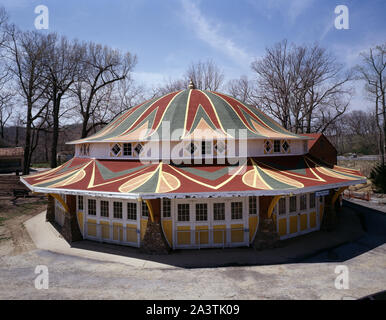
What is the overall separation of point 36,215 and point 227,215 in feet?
43.3

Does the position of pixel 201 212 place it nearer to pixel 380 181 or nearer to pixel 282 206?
pixel 282 206

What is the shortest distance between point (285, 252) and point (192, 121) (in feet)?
24.1

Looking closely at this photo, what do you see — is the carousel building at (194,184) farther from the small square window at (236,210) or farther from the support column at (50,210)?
the support column at (50,210)

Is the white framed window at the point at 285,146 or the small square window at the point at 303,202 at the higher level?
the white framed window at the point at 285,146

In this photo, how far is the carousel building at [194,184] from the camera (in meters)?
10.7

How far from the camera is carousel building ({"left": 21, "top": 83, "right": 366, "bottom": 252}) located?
1066 cm

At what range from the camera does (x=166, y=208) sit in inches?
443

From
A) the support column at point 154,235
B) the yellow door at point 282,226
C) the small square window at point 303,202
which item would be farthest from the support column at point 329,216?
the support column at point 154,235

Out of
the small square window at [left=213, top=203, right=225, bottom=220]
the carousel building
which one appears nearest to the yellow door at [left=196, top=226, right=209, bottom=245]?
the carousel building

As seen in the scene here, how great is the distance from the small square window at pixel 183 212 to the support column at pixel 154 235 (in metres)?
0.88

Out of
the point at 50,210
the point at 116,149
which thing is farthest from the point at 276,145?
the point at 50,210
